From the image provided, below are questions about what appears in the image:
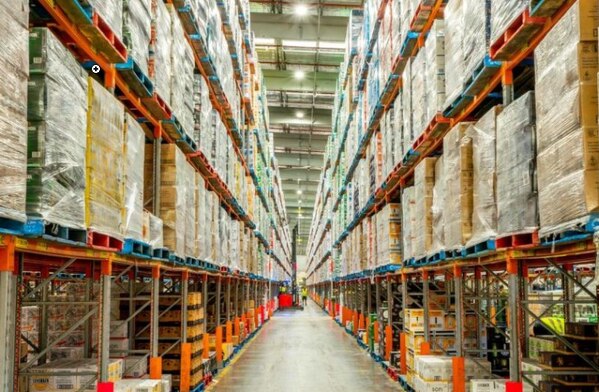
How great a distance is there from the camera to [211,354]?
11039 millimetres

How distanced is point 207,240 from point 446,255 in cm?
419

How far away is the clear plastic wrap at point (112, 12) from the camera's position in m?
4.63

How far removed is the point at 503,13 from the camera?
4855 mm

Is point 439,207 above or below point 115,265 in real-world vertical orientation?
above

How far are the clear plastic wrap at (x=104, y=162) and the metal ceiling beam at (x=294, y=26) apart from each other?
15.9 metres

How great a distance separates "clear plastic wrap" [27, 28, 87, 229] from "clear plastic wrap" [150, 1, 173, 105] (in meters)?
2.18

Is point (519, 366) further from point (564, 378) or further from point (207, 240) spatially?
point (207, 240)

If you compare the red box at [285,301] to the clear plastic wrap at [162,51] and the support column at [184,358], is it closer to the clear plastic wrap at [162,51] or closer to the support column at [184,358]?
the support column at [184,358]

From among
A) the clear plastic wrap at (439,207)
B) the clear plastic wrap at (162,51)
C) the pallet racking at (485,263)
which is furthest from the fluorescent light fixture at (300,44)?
the clear plastic wrap at (439,207)

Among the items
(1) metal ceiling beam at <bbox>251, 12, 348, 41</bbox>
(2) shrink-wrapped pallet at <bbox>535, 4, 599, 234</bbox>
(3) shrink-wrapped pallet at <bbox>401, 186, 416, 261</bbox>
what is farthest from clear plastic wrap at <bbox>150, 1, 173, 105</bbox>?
(1) metal ceiling beam at <bbox>251, 12, 348, 41</bbox>

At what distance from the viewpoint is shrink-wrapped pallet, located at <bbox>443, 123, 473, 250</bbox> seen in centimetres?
594

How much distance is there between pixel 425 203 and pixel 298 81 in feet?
61.3

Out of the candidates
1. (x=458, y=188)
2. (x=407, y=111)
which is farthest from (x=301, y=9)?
(x=458, y=188)

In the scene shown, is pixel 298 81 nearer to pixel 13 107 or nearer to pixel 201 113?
pixel 201 113
